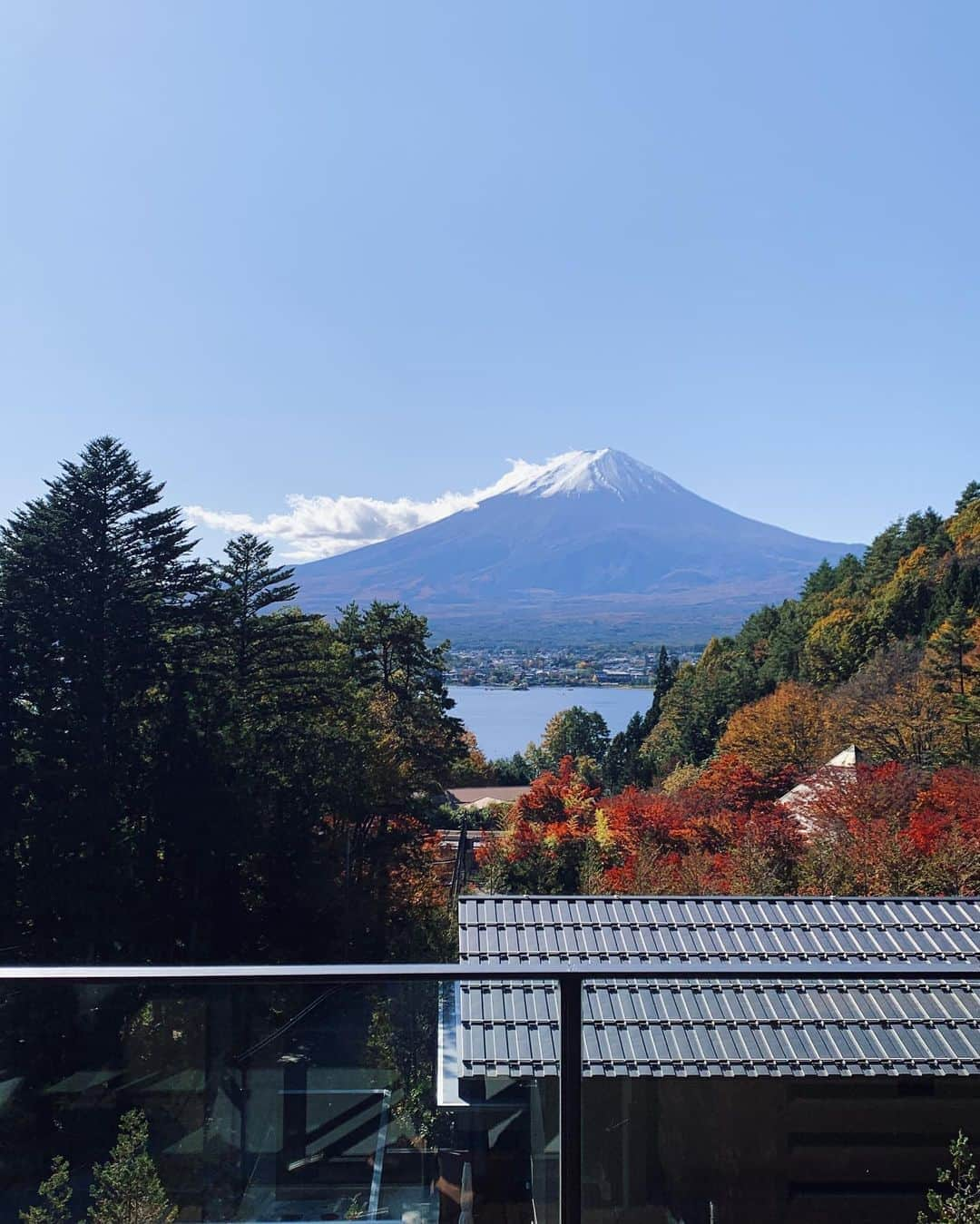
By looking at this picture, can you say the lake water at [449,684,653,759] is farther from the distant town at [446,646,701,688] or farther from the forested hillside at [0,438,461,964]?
the forested hillside at [0,438,461,964]

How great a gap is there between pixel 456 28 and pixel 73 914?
18082 mm

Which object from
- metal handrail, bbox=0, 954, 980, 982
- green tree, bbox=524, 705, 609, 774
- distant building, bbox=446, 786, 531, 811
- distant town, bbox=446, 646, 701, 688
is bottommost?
distant building, bbox=446, 786, 531, 811

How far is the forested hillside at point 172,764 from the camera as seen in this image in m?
20.2

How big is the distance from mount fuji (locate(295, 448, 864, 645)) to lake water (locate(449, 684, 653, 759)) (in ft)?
61.2

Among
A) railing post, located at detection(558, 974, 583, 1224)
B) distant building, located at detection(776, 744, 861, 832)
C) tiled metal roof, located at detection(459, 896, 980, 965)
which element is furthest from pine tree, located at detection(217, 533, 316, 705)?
railing post, located at detection(558, 974, 583, 1224)

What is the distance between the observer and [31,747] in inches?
805

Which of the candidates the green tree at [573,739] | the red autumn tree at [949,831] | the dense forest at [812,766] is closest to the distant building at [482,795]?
the dense forest at [812,766]

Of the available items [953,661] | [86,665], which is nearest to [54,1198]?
A: [86,665]

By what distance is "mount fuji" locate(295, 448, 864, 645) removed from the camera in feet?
386

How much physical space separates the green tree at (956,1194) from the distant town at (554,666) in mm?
76240

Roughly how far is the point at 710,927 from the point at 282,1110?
7379mm

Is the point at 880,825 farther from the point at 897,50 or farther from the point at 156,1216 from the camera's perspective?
the point at 156,1216

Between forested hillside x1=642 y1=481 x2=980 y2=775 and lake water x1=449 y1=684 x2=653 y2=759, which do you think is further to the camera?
lake water x1=449 y1=684 x2=653 y2=759

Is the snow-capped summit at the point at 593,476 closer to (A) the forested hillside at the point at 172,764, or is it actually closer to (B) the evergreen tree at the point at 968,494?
(B) the evergreen tree at the point at 968,494
